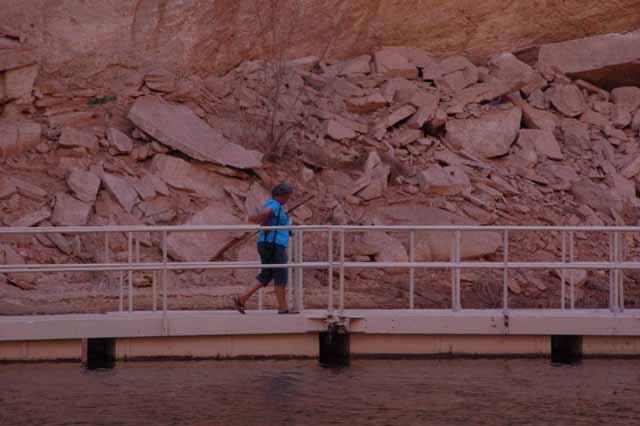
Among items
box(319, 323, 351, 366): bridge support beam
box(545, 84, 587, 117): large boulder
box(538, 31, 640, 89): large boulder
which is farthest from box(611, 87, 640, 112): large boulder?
box(319, 323, 351, 366): bridge support beam

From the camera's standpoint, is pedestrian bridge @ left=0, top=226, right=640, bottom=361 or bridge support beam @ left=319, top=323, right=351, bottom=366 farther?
bridge support beam @ left=319, top=323, right=351, bottom=366

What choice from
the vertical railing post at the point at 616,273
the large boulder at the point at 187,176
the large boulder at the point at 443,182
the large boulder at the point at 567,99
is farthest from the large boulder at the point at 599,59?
the vertical railing post at the point at 616,273

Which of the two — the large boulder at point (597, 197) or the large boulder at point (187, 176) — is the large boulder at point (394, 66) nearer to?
the large boulder at point (597, 197)

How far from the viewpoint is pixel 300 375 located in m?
12.6

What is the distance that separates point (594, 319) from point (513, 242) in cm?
614

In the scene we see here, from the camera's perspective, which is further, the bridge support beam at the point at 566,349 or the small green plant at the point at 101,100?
the small green plant at the point at 101,100

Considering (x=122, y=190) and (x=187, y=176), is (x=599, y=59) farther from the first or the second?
(x=122, y=190)

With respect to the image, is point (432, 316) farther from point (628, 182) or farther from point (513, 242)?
point (628, 182)

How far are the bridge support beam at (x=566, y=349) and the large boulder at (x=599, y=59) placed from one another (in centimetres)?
1086

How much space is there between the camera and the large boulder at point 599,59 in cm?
2392

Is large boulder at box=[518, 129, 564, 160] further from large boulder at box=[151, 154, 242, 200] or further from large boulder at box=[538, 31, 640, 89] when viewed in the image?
large boulder at box=[151, 154, 242, 200]

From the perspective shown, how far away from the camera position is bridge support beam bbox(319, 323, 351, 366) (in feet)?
44.1

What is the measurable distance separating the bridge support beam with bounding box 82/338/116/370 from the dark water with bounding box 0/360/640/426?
27 centimetres

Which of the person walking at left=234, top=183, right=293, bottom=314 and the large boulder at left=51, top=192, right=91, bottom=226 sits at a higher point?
the large boulder at left=51, top=192, right=91, bottom=226
